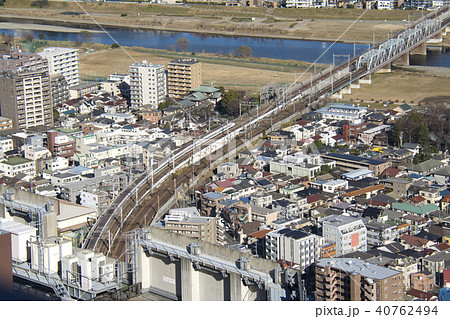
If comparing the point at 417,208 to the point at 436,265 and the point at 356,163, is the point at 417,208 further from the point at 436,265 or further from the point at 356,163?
the point at 356,163

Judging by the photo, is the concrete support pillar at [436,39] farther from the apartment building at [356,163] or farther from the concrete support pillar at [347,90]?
the apartment building at [356,163]

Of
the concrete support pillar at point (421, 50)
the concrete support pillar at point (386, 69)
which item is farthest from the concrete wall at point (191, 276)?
the concrete support pillar at point (421, 50)

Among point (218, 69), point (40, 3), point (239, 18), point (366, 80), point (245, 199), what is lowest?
point (245, 199)

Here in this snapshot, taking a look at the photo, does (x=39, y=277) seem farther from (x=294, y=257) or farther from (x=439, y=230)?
(x=439, y=230)

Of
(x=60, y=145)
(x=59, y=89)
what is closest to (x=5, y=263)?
(x=60, y=145)

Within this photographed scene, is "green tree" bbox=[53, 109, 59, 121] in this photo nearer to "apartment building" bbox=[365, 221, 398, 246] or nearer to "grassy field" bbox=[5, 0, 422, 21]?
"apartment building" bbox=[365, 221, 398, 246]

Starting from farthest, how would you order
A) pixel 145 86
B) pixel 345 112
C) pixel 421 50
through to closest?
1. pixel 421 50
2. pixel 145 86
3. pixel 345 112

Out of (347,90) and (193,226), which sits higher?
(347,90)
